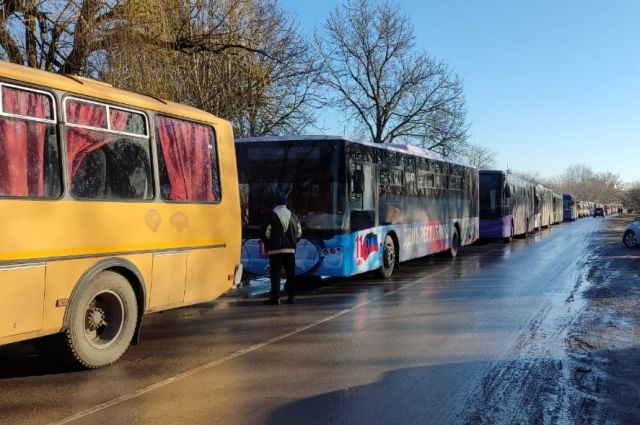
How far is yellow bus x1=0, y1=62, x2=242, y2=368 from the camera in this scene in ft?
17.7

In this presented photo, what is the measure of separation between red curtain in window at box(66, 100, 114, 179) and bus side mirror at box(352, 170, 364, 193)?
6.20 m

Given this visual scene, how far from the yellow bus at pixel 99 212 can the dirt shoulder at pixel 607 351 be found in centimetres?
447

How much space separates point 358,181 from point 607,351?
615 centimetres

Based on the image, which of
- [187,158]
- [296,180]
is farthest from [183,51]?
[187,158]

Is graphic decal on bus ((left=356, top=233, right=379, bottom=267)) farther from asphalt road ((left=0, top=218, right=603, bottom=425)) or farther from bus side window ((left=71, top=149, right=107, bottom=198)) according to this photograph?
bus side window ((left=71, top=149, right=107, bottom=198))

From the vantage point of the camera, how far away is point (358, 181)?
12.1m

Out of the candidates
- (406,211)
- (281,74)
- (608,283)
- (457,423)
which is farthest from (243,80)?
(457,423)

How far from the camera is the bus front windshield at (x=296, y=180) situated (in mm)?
11703

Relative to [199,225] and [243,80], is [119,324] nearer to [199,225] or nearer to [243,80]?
[199,225]

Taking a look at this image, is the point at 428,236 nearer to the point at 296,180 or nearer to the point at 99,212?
the point at 296,180

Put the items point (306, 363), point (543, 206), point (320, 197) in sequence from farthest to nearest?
point (543, 206)
point (320, 197)
point (306, 363)

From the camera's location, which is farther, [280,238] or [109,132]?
[280,238]

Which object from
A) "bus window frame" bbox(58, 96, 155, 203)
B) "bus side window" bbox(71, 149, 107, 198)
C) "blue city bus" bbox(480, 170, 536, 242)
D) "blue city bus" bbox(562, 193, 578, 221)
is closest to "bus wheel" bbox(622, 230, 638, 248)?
"blue city bus" bbox(480, 170, 536, 242)

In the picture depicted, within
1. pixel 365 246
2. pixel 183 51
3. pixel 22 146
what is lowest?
pixel 365 246
